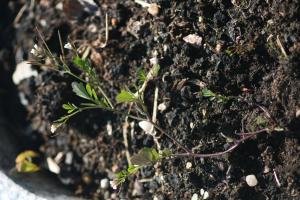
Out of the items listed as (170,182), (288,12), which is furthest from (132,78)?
(288,12)

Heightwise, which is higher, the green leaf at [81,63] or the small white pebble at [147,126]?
the green leaf at [81,63]

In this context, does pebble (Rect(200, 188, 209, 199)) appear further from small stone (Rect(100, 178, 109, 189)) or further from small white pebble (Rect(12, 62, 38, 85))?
small white pebble (Rect(12, 62, 38, 85))

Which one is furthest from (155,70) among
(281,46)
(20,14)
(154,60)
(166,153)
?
(20,14)

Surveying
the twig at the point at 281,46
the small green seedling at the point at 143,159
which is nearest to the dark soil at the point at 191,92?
the twig at the point at 281,46

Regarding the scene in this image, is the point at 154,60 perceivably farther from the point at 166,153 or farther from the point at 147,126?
the point at 166,153

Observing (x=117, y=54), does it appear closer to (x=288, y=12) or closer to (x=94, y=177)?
(x=94, y=177)

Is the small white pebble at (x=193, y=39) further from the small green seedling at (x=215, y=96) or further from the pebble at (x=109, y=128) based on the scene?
the pebble at (x=109, y=128)
